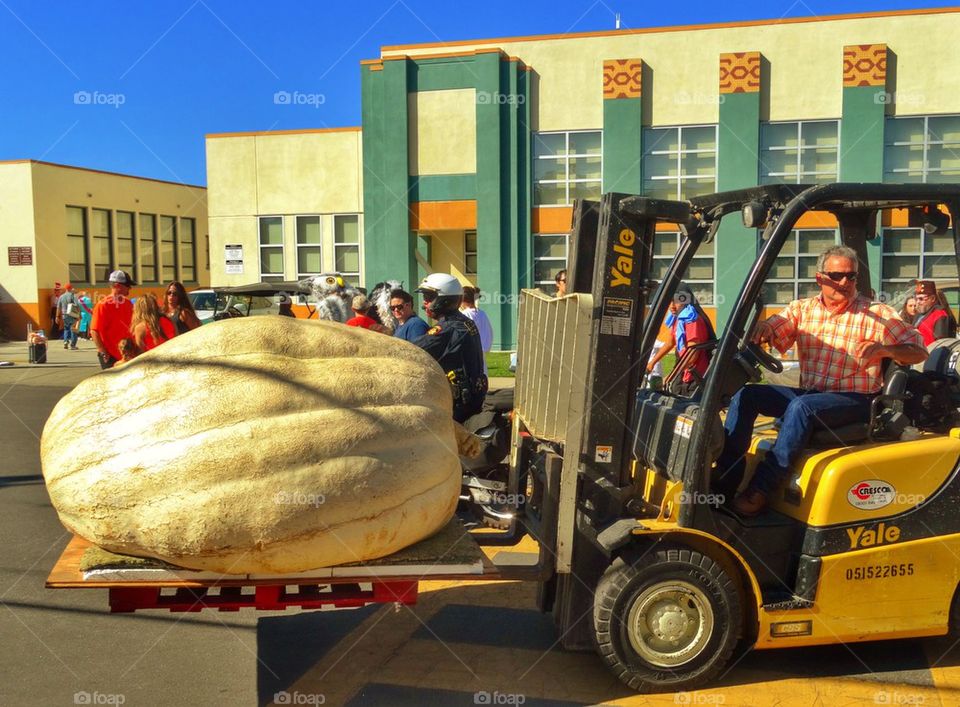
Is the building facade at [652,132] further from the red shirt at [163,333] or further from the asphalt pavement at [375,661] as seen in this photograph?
the asphalt pavement at [375,661]

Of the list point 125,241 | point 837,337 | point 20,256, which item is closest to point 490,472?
point 837,337

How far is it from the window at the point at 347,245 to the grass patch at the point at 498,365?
4.92m

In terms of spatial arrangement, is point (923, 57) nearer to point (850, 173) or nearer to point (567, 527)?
point (850, 173)

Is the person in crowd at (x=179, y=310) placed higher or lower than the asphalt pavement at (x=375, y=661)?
higher

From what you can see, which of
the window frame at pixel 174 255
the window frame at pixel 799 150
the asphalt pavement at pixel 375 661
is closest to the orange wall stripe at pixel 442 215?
the window frame at pixel 799 150

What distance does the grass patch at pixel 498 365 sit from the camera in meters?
18.3

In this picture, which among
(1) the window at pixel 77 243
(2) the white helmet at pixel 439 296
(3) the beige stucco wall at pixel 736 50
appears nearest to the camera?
(2) the white helmet at pixel 439 296

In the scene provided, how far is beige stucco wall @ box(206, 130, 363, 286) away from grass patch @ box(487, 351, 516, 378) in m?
5.68

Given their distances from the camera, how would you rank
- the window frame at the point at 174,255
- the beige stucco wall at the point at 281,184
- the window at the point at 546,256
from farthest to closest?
1. the window frame at the point at 174,255
2. the beige stucco wall at the point at 281,184
3. the window at the point at 546,256

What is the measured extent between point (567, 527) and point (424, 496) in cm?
77

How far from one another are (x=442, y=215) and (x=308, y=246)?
436cm

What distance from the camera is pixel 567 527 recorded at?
4434mm

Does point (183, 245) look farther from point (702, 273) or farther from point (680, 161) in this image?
point (702, 273)

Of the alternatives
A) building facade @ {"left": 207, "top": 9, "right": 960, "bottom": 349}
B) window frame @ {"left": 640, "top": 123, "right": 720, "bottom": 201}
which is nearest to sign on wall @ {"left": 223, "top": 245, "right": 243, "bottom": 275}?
building facade @ {"left": 207, "top": 9, "right": 960, "bottom": 349}
